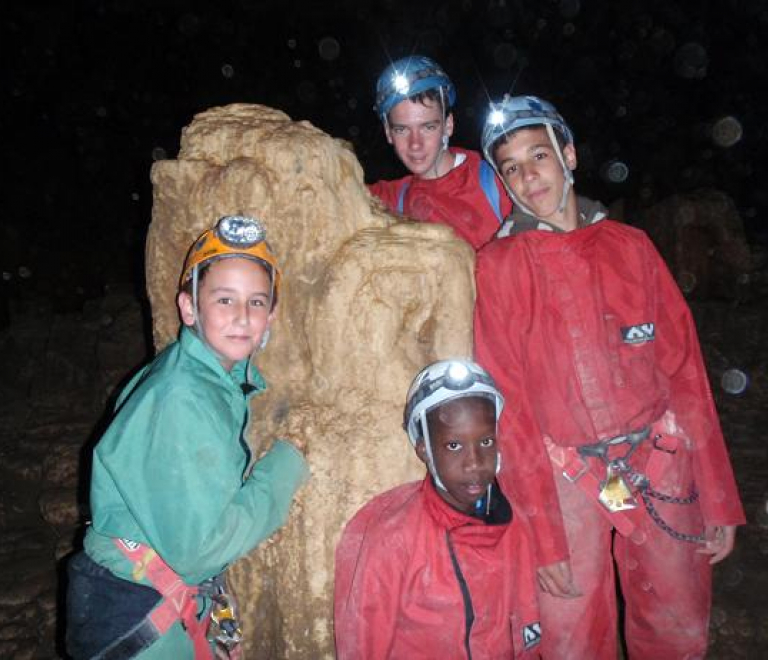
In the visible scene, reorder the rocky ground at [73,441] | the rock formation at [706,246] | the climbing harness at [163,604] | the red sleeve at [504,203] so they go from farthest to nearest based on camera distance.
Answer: the rock formation at [706,246] → the rocky ground at [73,441] → the red sleeve at [504,203] → the climbing harness at [163,604]

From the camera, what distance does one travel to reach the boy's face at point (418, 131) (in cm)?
311

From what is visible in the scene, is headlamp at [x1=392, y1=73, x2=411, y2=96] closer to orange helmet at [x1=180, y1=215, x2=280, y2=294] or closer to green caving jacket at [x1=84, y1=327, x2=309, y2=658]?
orange helmet at [x1=180, y1=215, x2=280, y2=294]

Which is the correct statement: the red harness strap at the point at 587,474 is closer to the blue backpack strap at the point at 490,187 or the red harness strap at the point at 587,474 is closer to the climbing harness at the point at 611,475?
the climbing harness at the point at 611,475

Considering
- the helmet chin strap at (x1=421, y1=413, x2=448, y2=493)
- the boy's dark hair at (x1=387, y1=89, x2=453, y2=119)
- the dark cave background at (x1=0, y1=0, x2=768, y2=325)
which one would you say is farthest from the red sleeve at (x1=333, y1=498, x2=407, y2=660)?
the dark cave background at (x1=0, y1=0, x2=768, y2=325)

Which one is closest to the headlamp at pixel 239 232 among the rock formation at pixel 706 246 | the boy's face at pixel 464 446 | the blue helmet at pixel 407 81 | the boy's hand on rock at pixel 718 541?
the boy's face at pixel 464 446

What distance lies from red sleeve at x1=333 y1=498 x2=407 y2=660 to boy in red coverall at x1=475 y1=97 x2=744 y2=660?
0.58 metres

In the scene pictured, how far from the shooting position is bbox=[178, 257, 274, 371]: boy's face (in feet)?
6.72

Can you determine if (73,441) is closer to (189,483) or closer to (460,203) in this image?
(460,203)

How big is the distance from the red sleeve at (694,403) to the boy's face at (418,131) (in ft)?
3.98

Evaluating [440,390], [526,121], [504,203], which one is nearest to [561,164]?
[526,121]

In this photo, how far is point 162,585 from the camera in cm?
195

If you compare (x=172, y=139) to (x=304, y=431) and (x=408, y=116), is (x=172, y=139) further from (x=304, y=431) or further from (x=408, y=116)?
(x=304, y=431)

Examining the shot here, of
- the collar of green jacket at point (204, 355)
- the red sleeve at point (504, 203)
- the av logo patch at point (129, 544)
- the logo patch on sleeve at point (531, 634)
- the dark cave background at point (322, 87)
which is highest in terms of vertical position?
the dark cave background at point (322, 87)

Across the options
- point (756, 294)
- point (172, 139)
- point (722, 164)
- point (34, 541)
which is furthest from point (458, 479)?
point (722, 164)
